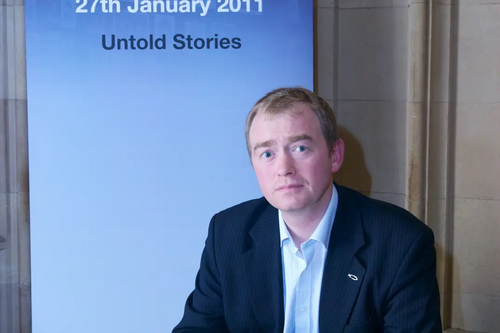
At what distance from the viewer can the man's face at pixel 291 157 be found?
6.20 ft

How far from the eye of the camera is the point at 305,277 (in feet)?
6.57

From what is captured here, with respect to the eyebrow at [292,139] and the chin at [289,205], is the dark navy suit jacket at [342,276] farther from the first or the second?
the eyebrow at [292,139]

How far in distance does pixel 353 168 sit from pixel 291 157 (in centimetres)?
187

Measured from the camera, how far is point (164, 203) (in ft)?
10.7

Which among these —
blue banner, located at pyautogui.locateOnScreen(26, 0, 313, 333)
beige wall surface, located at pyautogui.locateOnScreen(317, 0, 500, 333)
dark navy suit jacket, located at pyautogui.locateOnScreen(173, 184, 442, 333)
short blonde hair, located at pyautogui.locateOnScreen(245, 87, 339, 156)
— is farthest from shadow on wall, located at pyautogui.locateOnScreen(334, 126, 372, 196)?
short blonde hair, located at pyautogui.locateOnScreen(245, 87, 339, 156)

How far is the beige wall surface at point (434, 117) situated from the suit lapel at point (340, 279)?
162cm

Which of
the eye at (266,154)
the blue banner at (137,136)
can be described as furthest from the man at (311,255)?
the blue banner at (137,136)

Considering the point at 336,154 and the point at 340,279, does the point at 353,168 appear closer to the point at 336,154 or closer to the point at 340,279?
the point at 336,154

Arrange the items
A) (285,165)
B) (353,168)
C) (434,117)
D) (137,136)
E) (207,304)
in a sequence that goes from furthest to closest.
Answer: (353,168) < (434,117) < (137,136) < (207,304) < (285,165)

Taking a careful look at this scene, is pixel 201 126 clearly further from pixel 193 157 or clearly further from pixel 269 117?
pixel 269 117

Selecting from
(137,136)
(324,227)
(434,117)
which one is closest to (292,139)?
(324,227)

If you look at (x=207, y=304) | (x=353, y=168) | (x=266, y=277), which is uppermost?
(x=353, y=168)

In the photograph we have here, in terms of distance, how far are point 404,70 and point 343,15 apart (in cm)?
46

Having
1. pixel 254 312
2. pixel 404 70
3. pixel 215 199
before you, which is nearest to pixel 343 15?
pixel 404 70
